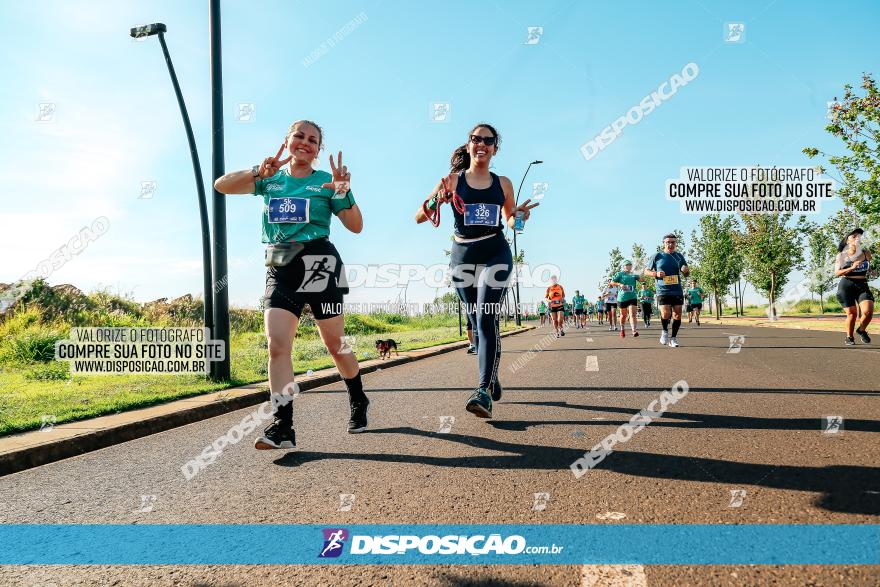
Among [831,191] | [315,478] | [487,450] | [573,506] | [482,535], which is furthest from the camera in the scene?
[831,191]

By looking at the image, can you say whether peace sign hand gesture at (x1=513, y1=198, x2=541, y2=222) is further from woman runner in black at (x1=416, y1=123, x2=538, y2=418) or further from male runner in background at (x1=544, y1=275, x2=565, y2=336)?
male runner in background at (x1=544, y1=275, x2=565, y2=336)

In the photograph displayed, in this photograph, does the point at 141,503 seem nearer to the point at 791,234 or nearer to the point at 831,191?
the point at 831,191

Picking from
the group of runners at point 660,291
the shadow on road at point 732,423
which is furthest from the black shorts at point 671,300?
the shadow on road at point 732,423

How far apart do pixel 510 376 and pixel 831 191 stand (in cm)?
1485

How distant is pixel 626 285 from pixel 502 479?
1358 cm

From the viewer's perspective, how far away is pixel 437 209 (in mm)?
4629

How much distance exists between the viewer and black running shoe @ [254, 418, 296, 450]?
3.56 meters

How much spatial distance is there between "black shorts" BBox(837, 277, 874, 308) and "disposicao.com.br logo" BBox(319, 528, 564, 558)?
10.5 m

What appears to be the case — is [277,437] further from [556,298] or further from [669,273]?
[556,298]

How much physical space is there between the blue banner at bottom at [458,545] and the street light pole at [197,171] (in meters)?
5.17

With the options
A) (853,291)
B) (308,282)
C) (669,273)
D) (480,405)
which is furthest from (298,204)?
(853,291)

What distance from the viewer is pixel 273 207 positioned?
153 inches

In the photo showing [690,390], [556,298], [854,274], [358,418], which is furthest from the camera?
[556,298]

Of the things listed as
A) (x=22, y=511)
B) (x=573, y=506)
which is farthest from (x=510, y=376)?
(x=22, y=511)
